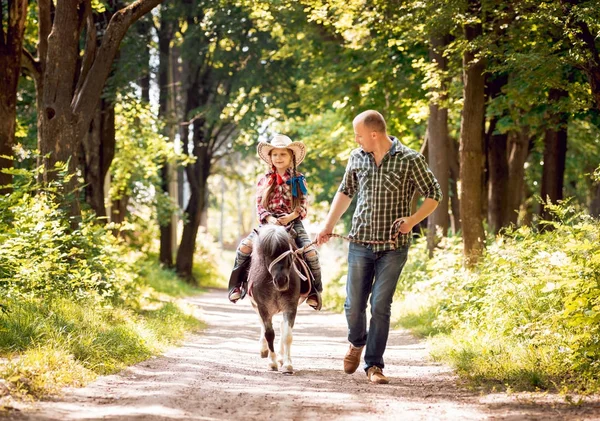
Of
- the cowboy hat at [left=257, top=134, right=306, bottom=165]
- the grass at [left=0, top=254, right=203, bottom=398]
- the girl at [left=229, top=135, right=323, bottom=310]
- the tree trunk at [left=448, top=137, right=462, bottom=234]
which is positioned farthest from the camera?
the tree trunk at [left=448, top=137, right=462, bottom=234]

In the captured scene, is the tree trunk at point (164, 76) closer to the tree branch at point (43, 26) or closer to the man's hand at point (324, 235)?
the tree branch at point (43, 26)

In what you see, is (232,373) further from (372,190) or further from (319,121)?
(319,121)

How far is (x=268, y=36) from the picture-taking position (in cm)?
3084

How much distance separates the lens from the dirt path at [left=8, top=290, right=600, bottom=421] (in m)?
6.78

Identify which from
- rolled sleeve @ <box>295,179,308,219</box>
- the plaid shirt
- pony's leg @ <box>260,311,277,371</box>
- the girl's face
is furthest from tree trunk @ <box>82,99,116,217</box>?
the plaid shirt

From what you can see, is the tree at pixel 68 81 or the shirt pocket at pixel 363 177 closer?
the shirt pocket at pixel 363 177

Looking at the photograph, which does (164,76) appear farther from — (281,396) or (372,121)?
(281,396)

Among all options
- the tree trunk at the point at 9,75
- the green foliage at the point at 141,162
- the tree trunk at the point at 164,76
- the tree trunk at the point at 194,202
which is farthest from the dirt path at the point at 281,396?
the tree trunk at the point at 194,202

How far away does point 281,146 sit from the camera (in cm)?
1052

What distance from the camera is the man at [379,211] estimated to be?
8.86m

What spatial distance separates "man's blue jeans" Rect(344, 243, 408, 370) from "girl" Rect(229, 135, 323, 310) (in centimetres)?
108

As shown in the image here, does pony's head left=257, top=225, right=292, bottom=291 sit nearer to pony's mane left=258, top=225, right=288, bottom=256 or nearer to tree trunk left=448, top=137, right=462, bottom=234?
pony's mane left=258, top=225, right=288, bottom=256

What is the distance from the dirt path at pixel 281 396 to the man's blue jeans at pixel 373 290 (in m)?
0.44

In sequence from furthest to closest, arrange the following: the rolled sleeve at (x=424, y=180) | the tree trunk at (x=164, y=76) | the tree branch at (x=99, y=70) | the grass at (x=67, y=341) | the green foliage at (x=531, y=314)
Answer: the tree trunk at (x=164, y=76)
the tree branch at (x=99, y=70)
the rolled sleeve at (x=424, y=180)
the green foliage at (x=531, y=314)
the grass at (x=67, y=341)
